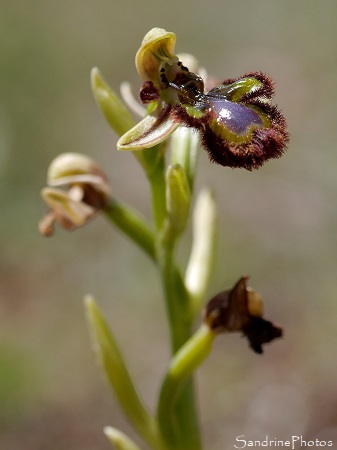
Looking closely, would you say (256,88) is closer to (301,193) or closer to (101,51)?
(301,193)

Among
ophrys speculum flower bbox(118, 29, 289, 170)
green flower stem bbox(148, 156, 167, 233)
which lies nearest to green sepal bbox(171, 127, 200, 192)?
green flower stem bbox(148, 156, 167, 233)

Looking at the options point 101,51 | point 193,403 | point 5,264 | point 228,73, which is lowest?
point 193,403

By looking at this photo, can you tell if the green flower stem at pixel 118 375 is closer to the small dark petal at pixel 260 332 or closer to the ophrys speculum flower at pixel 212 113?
the small dark petal at pixel 260 332

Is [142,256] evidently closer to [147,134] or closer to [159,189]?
[159,189]

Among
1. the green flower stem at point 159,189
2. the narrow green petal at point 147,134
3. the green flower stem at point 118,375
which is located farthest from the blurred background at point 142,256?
the narrow green petal at point 147,134

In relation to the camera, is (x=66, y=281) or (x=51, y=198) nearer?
(x=51, y=198)

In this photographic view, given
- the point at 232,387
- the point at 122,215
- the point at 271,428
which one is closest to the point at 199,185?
the point at 232,387

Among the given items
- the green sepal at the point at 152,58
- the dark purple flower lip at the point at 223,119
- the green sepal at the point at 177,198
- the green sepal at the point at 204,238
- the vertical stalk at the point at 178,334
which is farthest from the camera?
the green sepal at the point at 204,238
